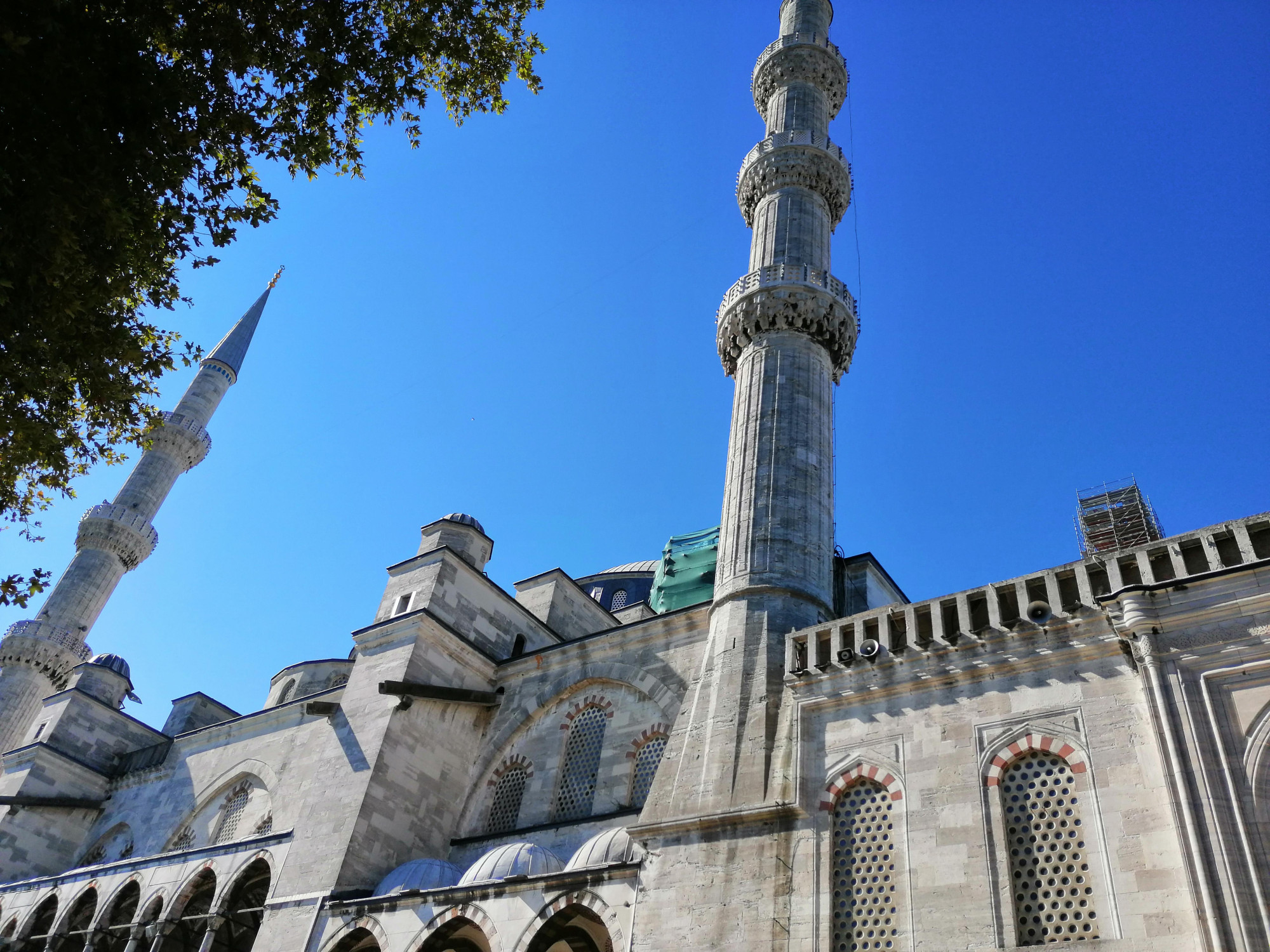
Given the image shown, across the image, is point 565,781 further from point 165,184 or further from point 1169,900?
point 165,184

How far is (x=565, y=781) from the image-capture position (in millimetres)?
15391

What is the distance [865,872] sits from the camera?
30.9 ft

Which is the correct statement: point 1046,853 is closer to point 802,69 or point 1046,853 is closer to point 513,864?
point 513,864

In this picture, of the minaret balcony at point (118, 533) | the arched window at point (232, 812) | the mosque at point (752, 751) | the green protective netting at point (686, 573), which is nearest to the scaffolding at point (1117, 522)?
the mosque at point (752, 751)

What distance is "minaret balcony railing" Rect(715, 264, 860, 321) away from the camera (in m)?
16.6

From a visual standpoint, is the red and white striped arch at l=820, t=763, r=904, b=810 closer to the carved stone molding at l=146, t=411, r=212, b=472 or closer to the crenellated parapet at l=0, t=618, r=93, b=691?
the crenellated parapet at l=0, t=618, r=93, b=691

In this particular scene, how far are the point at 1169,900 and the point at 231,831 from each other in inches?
732

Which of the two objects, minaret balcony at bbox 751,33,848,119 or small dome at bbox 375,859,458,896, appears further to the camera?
minaret balcony at bbox 751,33,848,119

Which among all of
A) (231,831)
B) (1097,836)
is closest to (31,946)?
(231,831)

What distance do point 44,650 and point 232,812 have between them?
31.9ft

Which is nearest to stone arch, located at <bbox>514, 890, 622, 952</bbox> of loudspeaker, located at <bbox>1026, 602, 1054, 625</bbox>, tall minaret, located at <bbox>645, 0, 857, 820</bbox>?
tall minaret, located at <bbox>645, 0, 857, 820</bbox>

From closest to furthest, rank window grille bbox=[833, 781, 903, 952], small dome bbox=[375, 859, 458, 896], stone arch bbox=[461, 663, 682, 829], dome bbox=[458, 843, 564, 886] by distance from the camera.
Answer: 1. window grille bbox=[833, 781, 903, 952]
2. dome bbox=[458, 843, 564, 886]
3. small dome bbox=[375, 859, 458, 896]
4. stone arch bbox=[461, 663, 682, 829]

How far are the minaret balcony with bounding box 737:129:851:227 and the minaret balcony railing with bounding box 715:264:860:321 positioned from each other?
2466 mm

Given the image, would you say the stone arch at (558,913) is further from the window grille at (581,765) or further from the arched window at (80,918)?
the arched window at (80,918)
